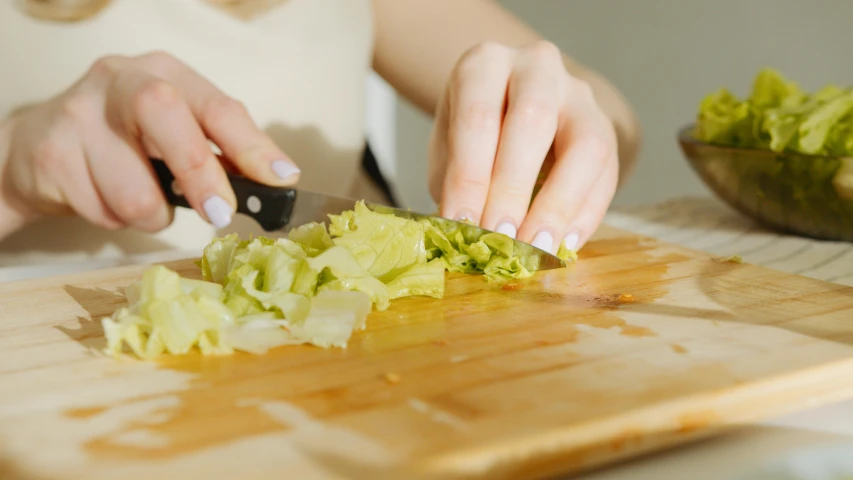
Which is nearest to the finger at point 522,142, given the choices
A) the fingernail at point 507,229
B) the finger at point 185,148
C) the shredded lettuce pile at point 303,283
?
the fingernail at point 507,229

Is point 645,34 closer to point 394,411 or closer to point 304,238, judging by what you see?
point 304,238

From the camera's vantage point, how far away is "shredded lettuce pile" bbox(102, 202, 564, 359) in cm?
98

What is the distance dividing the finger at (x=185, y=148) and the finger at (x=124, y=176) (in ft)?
0.37

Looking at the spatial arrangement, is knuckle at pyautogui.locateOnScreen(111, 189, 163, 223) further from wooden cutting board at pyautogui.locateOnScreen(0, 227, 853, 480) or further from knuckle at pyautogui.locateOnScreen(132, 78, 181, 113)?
wooden cutting board at pyautogui.locateOnScreen(0, 227, 853, 480)

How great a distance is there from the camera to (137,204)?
4.91 feet

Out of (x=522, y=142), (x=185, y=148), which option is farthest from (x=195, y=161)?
(x=522, y=142)

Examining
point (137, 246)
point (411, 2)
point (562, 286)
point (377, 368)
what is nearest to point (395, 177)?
point (411, 2)

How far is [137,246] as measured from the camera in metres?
2.03

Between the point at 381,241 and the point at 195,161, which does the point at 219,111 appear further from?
the point at 381,241

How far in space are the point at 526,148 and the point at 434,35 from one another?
1.20m

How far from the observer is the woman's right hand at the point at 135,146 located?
1360 mm

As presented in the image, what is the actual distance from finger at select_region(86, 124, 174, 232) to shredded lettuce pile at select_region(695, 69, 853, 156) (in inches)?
48.5

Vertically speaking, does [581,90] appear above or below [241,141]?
above

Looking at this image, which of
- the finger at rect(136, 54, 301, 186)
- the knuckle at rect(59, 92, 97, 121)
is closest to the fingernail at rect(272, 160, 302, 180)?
the finger at rect(136, 54, 301, 186)
